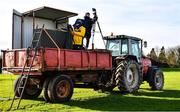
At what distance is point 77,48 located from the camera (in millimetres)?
16453

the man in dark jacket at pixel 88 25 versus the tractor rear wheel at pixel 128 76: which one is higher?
the man in dark jacket at pixel 88 25

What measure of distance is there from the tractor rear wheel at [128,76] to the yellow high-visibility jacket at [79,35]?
9.28 feet

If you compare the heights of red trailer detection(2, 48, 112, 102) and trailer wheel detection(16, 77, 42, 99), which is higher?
red trailer detection(2, 48, 112, 102)

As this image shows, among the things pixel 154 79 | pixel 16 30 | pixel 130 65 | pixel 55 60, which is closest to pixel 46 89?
pixel 55 60

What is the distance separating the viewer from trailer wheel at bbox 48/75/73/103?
1469 centimetres

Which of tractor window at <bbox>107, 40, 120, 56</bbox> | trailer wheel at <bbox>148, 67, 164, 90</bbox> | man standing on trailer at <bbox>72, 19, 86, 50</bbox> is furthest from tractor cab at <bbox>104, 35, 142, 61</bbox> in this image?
man standing on trailer at <bbox>72, 19, 86, 50</bbox>

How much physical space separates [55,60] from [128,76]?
18.8 feet

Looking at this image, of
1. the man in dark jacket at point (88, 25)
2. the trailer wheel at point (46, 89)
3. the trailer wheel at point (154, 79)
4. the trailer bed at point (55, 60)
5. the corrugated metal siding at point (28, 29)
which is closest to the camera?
the trailer bed at point (55, 60)

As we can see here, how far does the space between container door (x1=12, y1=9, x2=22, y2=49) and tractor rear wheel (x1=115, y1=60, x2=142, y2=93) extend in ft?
15.4

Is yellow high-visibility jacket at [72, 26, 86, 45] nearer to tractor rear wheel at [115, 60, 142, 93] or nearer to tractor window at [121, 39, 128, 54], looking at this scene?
tractor rear wheel at [115, 60, 142, 93]

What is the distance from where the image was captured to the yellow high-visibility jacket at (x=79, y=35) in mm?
16516

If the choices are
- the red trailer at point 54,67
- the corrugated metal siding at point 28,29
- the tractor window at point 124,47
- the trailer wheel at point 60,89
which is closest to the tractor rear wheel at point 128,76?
the tractor window at point 124,47

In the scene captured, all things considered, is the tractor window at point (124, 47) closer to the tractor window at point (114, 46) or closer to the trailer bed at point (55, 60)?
the tractor window at point (114, 46)

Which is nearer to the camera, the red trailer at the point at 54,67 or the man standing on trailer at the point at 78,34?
the red trailer at the point at 54,67
